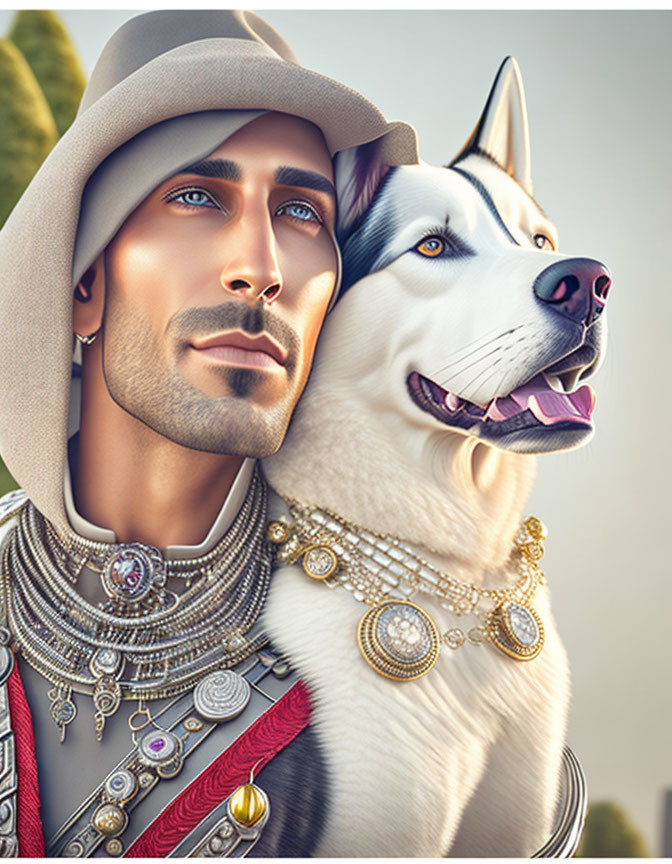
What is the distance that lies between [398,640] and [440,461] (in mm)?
312

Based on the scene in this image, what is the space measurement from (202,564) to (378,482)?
1.04ft

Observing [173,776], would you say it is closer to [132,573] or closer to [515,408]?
[132,573]

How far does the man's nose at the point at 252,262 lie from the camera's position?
1287 millimetres

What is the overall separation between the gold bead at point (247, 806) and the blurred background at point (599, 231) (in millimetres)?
604

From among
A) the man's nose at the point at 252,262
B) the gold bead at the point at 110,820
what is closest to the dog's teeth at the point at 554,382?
the man's nose at the point at 252,262

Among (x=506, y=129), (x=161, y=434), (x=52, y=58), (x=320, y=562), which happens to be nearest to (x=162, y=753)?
(x=320, y=562)

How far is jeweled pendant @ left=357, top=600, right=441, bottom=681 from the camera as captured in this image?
4.21 feet

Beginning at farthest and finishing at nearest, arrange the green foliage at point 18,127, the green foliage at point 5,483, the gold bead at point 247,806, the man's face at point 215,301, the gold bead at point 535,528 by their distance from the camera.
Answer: the green foliage at point 5,483 < the green foliage at point 18,127 < the gold bead at point 535,528 < the man's face at point 215,301 < the gold bead at point 247,806

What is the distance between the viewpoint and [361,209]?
56.7 inches

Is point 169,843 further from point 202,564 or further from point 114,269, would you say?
point 114,269

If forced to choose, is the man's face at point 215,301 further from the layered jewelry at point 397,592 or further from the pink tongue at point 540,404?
the pink tongue at point 540,404

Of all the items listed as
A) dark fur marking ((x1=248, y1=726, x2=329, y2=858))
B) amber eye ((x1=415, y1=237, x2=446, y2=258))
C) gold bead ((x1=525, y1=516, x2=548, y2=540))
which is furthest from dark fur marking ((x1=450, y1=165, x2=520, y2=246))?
dark fur marking ((x1=248, y1=726, x2=329, y2=858))

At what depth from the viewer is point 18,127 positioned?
1.71 metres

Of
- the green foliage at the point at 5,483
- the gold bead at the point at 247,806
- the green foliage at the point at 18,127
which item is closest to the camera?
the gold bead at the point at 247,806
